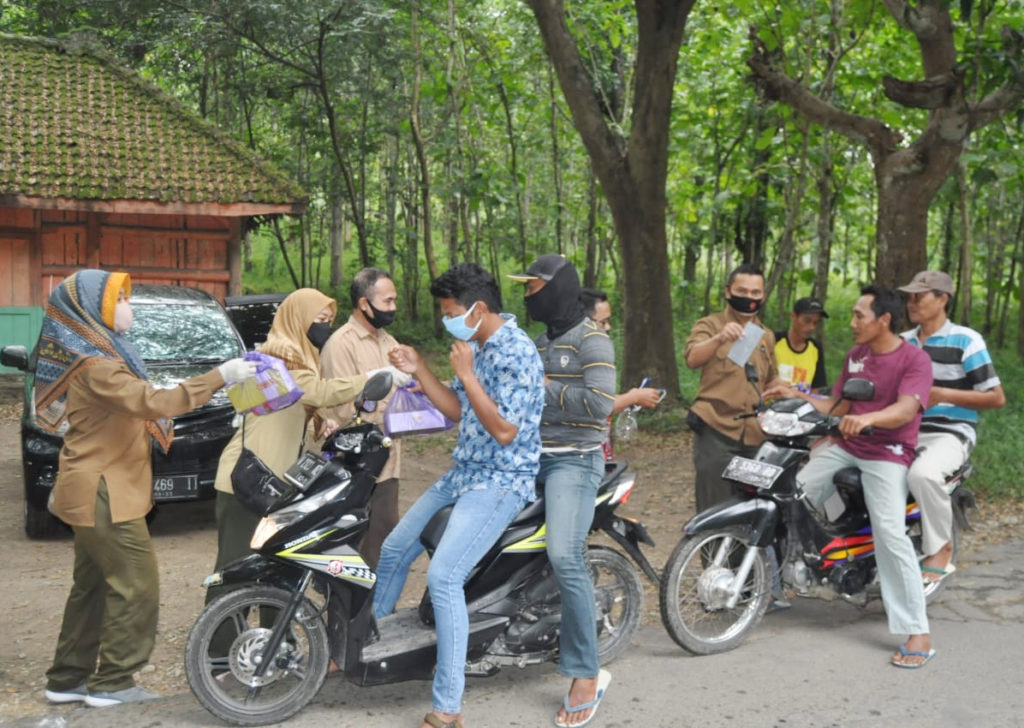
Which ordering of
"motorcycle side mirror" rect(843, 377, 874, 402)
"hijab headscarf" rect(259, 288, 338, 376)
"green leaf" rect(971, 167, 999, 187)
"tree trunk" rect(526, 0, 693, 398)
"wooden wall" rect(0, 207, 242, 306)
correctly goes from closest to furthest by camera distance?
"hijab headscarf" rect(259, 288, 338, 376) → "motorcycle side mirror" rect(843, 377, 874, 402) → "green leaf" rect(971, 167, 999, 187) → "tree trunk" rect(526, 0, 693, 398) → "wooden wall" rect(0, 207, 242, 306)

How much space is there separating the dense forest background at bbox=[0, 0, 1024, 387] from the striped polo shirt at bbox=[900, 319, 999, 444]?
3550 millimetres

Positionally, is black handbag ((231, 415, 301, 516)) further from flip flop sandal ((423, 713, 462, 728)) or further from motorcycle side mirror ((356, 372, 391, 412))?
flip flop sandal ((423, 713, 462, 728))

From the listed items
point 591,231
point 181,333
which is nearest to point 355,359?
point 181,333

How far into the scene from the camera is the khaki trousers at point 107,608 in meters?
4.66

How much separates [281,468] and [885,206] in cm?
678

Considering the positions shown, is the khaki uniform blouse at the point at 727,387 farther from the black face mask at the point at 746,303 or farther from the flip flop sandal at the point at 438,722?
the flip flop sandal at the point at 438,722

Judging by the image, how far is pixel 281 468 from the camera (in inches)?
202

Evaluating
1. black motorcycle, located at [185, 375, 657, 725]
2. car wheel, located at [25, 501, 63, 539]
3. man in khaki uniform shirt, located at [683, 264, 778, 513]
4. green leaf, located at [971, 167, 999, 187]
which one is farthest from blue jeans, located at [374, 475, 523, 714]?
green leaf, located at [971, 167, 999, 187]

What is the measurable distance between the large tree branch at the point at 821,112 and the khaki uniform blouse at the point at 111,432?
7.37 meters

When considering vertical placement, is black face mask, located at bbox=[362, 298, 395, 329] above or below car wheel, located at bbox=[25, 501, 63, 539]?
above

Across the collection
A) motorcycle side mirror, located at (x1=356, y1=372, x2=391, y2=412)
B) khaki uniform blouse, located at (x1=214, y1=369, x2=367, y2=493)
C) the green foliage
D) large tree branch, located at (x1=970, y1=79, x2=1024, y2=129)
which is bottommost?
the green foliage

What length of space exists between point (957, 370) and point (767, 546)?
5.51 feet

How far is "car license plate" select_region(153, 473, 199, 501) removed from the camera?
8.02 metres

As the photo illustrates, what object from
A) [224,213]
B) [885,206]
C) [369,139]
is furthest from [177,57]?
[885,206]
